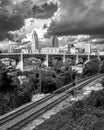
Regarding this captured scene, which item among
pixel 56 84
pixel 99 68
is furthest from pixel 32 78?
pixel 99 68

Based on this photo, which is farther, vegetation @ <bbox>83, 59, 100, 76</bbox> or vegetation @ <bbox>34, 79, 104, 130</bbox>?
vegetation @ <bbox>83, 59, 100, 76</bbox>

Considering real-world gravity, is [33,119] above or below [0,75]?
below

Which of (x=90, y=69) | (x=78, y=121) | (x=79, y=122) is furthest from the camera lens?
(x=90, y=69)

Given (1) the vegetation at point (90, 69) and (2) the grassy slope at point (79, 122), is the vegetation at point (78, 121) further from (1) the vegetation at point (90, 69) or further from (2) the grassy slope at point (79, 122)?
(1) the vegetation at point (90, 69)

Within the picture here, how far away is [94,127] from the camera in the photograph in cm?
1375

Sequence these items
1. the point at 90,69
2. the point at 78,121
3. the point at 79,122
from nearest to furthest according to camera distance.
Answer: the point at 79,122, the point at 78,121, the point at 90,69

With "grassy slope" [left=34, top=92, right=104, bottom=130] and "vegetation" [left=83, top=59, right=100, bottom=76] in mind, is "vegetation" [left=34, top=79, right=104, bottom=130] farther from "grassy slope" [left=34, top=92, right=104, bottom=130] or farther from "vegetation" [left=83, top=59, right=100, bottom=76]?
"vegetation" [left=83, top=59, right=100, bottom=76]

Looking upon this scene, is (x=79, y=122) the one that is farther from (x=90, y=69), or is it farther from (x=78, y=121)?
(x=90, y=69)

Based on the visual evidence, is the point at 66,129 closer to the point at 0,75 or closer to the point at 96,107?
the point at 96,107

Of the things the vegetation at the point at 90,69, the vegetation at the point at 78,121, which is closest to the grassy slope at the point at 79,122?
the vegetation at the point at 78,121

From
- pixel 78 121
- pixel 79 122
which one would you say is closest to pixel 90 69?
pixel 78 121

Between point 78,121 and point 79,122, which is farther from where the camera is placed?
point 78,121

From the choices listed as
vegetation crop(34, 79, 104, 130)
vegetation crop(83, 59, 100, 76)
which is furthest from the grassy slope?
vegetation crop(83, 59, 100, 76)

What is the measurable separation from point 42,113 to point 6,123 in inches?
180
